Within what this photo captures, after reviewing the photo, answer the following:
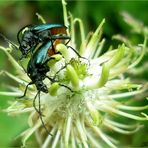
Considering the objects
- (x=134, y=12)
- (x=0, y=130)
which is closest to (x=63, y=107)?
(x=0, y=130)

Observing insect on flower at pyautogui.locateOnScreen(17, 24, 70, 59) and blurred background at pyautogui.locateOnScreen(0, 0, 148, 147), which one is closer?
insect on flower at pyautogui.locateOnScreen(17, 24, 70, 59)

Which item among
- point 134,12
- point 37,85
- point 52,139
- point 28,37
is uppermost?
point 134,12

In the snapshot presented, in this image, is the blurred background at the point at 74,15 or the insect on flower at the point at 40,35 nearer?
the insect on flower at the point at 40,35

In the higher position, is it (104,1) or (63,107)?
(104,1)

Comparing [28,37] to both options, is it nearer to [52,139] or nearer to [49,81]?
[49,81]

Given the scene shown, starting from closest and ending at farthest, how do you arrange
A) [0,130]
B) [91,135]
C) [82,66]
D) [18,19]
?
[82,66], [91,135], [0,130], [18,19]

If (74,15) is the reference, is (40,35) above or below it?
below

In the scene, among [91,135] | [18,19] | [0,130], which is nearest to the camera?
[91,135]

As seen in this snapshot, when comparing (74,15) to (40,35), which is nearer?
(40,35)
